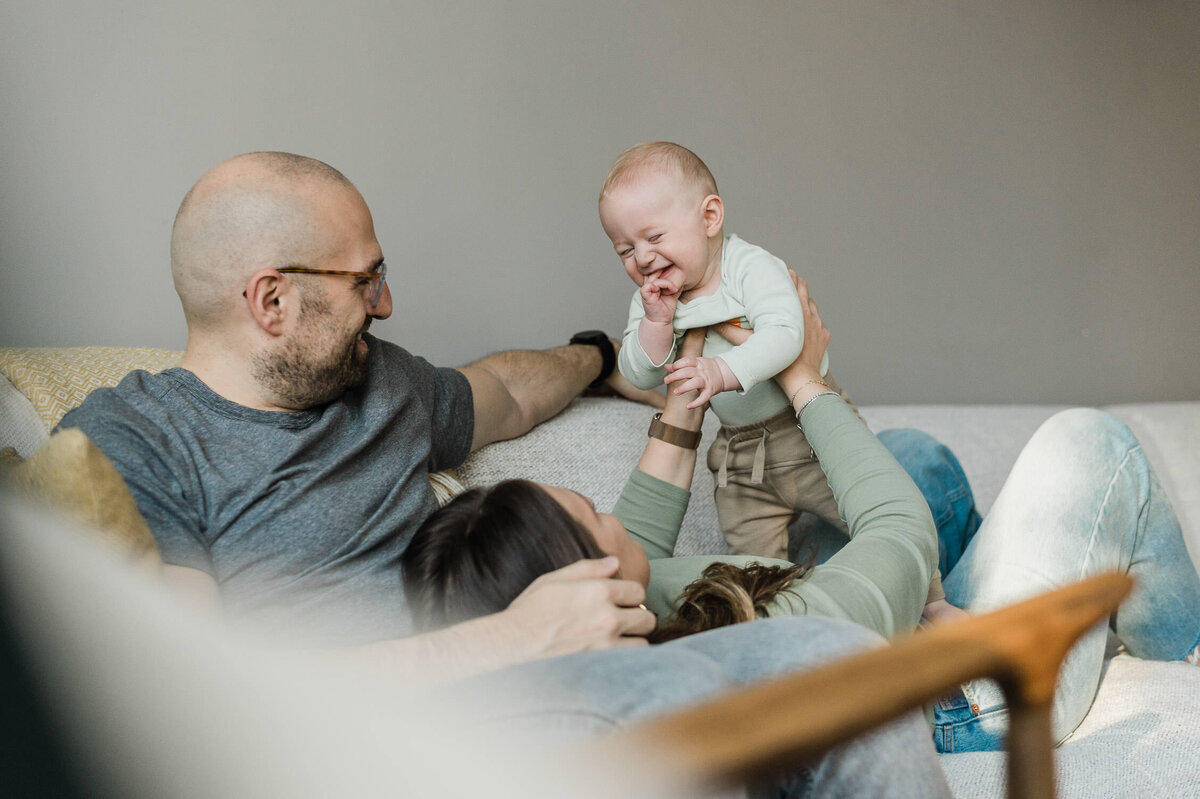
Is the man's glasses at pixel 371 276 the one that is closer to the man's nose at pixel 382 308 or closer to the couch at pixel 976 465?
the man's nose at pixel 382 308

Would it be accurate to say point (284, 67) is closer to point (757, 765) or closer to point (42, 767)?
point (42, 767)

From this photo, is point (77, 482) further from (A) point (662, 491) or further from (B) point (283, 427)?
(A) point (662, 491)

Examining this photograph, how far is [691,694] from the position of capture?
0.58 meters

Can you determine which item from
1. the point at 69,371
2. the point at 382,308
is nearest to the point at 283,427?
the point at 382,308

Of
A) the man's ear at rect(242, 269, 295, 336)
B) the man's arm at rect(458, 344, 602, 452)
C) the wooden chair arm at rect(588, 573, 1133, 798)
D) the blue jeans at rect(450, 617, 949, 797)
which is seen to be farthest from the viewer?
the man's arm at rect(458, 344, 602, 452)

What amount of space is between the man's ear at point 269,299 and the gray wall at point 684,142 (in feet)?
2.10

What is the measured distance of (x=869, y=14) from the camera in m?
2.62

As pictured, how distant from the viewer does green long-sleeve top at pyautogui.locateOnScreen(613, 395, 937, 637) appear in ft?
3.20

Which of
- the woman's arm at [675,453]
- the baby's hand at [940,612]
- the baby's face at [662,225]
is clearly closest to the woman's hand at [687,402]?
the woman's arm at [675,453]

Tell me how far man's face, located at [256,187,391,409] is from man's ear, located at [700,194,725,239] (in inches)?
Answer: 22.5

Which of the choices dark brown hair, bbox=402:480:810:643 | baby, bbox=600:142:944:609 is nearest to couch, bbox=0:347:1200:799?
baby, bbox=600:142:944:609

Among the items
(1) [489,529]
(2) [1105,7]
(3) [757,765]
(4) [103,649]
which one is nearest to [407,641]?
(1) [489,529]

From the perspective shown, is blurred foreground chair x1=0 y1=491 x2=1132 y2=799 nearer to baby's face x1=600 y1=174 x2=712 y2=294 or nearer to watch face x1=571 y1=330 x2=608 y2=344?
baby's face x1=600 y1=174 x2=712 y2=294

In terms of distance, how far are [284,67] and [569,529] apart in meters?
1.37
